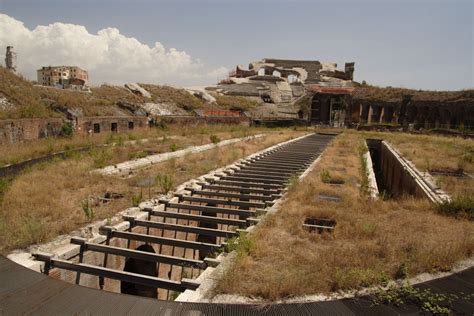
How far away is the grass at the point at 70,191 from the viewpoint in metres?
6.45

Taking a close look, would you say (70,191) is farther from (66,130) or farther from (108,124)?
(108,124)

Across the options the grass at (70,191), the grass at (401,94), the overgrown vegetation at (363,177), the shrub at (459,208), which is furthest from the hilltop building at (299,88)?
the shrub at (459,208)

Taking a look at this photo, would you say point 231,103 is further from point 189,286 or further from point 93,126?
point 189,286

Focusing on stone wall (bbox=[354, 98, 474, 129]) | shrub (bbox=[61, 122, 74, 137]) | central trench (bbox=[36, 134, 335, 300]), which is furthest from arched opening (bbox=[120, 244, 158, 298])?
stone wall (bbox=[354, 98, 474, 129])

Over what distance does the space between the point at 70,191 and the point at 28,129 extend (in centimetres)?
984

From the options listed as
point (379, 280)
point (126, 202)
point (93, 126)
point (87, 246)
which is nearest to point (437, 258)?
point (379, 280)

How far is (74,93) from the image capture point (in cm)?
2584

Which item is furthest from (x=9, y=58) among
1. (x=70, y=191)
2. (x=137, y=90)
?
(x=70, y=191)

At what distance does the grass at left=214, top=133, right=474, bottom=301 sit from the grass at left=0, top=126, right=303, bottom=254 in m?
3.44

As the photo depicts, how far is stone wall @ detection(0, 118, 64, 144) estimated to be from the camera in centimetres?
1587

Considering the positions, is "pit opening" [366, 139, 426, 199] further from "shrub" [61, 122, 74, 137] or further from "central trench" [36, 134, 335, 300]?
"shrub" [61, 122, 74, 137]

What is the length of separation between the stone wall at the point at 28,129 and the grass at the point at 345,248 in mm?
13297

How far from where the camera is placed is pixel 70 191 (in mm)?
9344

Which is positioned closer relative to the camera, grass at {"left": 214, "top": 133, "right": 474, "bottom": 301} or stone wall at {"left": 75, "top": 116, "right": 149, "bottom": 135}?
grass at {"left": 214, "top": 133, "right": 474, "bottom": 301}
